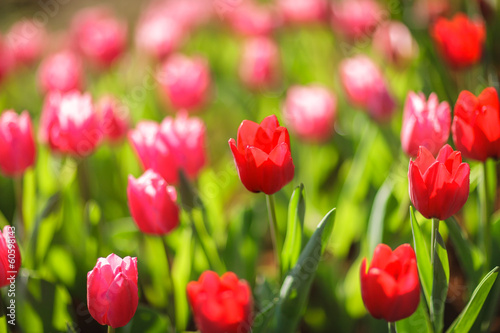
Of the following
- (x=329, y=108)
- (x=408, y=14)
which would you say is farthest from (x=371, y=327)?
(x=408, y=14)

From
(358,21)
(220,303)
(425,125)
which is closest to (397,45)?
(358,21)

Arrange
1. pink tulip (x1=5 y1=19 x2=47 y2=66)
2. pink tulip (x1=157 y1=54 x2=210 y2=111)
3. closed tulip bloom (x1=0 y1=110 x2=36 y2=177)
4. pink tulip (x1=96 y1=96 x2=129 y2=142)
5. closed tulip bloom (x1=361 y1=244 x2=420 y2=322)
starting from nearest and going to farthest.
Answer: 1. closed tulip bloom (x1=361 y1=244 x2=420 y2=322)
2. closed tulip bloom (x1=0 y1=110 x2=36 y2=177)
3. pink tulip (x1=96 y1=96 x2=129 y2=142)
4. pink tulip (x1=157 y1=54 x2=210 y2=111)
5. pink tulip (x1=5 y1=19 x2=47 y2=66)

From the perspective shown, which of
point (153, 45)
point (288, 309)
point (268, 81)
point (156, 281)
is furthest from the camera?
point (153, 45)

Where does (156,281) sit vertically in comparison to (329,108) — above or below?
below

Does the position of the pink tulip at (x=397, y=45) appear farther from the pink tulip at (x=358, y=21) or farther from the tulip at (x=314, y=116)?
the tulip at (x=314, y=116)

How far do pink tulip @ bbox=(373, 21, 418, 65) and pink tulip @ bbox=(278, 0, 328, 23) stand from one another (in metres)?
0.43

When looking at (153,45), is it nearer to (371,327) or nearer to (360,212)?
(360,212)

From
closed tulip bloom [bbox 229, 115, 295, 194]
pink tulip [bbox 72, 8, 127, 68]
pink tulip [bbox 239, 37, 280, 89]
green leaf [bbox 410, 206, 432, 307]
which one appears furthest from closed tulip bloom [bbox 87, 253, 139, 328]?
pink tulip [bbox 72, 8, 127, 68]

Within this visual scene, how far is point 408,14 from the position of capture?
1.50 metres

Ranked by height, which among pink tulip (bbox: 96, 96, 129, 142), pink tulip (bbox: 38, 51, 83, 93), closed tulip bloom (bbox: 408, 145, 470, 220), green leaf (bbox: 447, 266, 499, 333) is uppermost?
pink tulip (bbox: 38, 51, 83, 93)

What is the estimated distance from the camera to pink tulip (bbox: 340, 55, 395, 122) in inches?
51.4

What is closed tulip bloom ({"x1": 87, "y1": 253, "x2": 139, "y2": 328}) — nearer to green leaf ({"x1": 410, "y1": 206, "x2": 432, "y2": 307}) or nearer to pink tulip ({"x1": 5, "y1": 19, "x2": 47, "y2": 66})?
green leaf ({"x1": 410, "y1": 206, "x2": 432, "y2": 307})

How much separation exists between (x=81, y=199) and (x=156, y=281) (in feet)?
1.07

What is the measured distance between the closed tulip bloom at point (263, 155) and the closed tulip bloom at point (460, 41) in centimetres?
72
